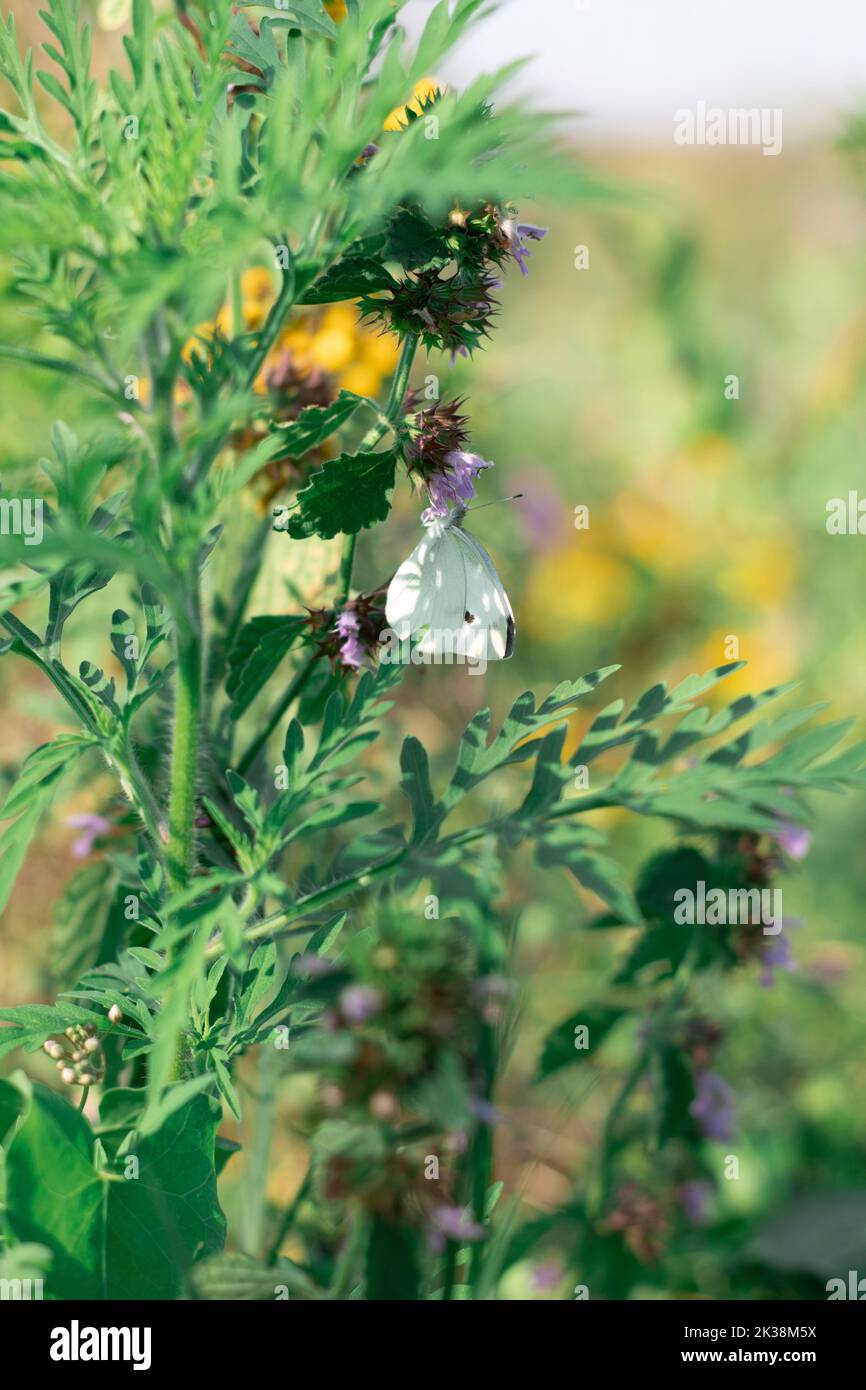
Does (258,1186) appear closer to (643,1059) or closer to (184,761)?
(643,1059)

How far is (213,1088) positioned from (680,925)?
19.4 inches

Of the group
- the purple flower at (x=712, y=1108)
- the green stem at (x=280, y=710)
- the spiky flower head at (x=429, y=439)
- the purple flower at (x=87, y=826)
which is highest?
the spiky flower head at (x=429, y=439)

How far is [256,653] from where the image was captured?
0.95 m

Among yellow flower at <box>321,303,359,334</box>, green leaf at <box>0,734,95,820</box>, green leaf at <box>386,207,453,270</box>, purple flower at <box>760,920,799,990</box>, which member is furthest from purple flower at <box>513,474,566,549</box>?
green leaf at <box>0,734,95,820</box>

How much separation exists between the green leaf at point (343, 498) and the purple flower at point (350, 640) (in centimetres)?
8

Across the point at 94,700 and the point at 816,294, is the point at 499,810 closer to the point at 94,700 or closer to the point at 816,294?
the point at 94,700

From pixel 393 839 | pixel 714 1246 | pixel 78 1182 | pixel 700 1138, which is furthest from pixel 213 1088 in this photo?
pixel 714 1246

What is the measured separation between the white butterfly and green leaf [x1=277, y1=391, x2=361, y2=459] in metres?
0.13

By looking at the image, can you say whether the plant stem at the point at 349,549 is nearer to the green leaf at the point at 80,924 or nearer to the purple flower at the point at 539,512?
the green leaf at the point at 80,924

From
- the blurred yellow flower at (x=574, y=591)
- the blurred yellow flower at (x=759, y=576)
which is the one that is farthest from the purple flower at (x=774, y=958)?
the blurred yellow flower at (x=759, y=576)

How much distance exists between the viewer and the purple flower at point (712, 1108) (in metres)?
1.36

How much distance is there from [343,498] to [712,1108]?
888 millimetres

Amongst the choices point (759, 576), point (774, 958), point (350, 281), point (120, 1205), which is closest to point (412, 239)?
point (350, 281)

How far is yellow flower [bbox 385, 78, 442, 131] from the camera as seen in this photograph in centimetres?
83
